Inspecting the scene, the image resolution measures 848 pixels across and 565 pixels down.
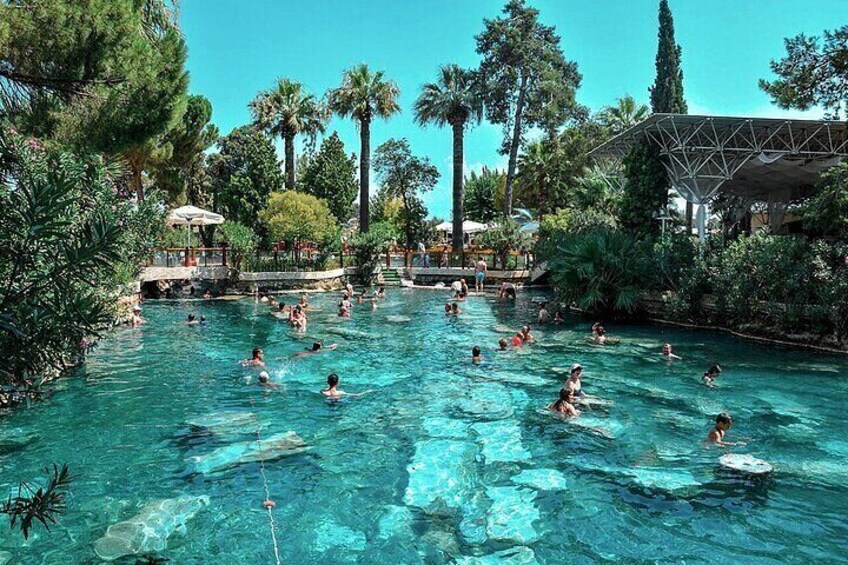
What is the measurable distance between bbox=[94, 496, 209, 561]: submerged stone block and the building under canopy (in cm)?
2064

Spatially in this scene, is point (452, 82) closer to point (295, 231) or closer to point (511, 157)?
point (511, 157)

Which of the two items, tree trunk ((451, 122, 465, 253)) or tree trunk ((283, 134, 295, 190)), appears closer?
tree trunk ((451, 122, 465, 253))

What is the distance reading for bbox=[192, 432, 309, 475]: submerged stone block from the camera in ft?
32.6

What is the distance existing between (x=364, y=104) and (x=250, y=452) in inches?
1298

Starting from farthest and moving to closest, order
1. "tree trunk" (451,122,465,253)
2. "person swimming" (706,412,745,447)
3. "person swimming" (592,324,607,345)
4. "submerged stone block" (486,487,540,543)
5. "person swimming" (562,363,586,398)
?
1. "tree trunk" (451,122,465,253)
2. "person swimming" (592,324,607,345)
3. "person swimming" (562,363,586,398)
4. "person swimming" (706,412,745,447)
5. "submerged stone block" (486,487,540,543)

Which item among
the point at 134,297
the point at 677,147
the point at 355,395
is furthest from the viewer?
the point at 134,297

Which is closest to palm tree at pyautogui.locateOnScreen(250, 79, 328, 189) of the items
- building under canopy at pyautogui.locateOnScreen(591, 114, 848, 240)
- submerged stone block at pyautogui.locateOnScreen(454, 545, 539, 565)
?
building under canopy at pyautogui.locateOnScreen(591, 114, 848, 240)

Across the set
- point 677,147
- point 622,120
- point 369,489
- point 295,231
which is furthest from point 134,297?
point 622,120

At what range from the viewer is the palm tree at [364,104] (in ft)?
131

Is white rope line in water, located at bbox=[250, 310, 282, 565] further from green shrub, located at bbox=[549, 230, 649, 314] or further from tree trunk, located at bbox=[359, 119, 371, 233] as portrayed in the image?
tree trunk, located at bbox=[359, 119, 371, 233]

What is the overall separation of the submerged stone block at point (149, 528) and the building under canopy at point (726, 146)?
20641 mm

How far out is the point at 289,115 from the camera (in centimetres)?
4306

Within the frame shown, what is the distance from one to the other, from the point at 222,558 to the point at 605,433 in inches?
278

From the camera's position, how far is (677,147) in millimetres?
24172
